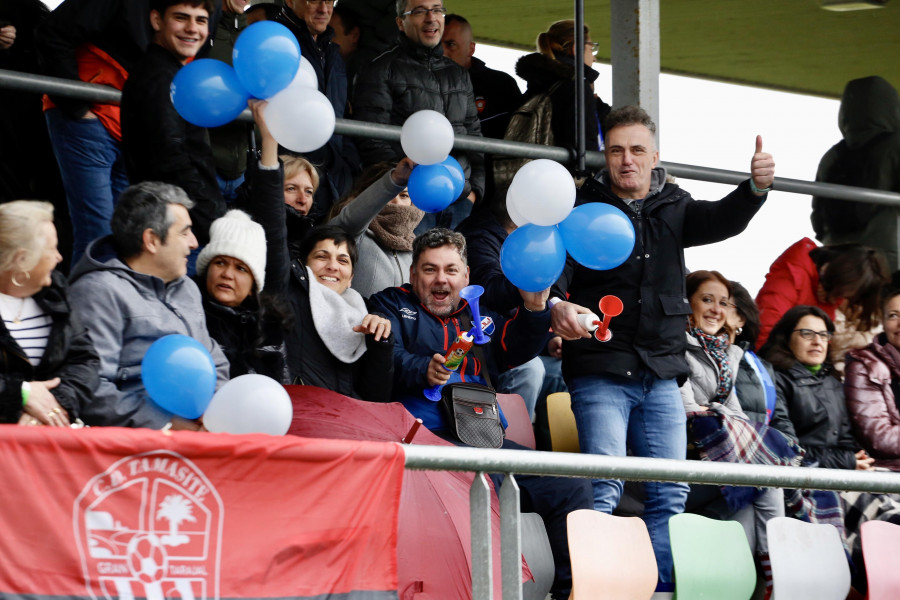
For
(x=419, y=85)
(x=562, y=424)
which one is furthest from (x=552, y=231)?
(x=419, y=85)

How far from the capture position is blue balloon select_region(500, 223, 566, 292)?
184 inches

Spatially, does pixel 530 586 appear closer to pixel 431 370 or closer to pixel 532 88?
pixel 431 370

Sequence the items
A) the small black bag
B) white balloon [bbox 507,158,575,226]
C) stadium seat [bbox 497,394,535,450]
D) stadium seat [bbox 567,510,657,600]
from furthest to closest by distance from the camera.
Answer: stadium seat [bbox 497,394,535,450] → the small black bag → white balloon [bbox 507,158,575,226] → stadium seat [bbox 567,510,657,600]

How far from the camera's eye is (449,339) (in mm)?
5340

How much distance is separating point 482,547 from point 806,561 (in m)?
1.83

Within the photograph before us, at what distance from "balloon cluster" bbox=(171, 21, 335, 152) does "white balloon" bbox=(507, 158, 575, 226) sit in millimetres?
722

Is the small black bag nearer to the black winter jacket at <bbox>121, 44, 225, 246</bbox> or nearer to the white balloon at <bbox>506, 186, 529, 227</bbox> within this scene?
the white balloon at <bbox>506, 186, 529, 227</bbox>

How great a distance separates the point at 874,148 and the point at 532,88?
7.90ft

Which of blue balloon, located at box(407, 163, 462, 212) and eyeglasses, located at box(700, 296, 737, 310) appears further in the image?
eyeglasses, located at box(700, 296, 737, 310)

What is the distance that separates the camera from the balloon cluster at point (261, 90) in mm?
4422

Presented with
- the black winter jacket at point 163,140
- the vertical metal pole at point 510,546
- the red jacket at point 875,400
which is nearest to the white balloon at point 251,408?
the vertical metal pole at point 510,546

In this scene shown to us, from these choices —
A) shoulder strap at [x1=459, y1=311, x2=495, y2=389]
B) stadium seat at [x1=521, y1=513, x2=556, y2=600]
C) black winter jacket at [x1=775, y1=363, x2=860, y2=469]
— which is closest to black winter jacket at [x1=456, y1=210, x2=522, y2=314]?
shoulder strap at [x1=459, y1=311, x2=495, y2=389]

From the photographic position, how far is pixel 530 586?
455 centimetres

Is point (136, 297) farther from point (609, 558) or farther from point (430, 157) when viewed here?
point (609, 558)
